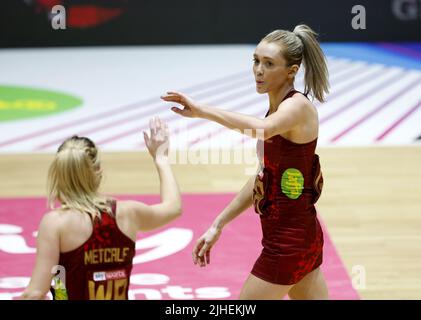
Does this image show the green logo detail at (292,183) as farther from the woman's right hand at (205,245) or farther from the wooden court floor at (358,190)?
the wooden court floor at (358,190)

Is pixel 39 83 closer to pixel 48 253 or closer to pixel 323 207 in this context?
pixel 323 207

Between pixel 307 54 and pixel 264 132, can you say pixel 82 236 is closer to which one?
pixel 264 132

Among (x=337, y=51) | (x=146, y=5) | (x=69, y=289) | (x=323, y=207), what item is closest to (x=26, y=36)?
(x=146, y=5)

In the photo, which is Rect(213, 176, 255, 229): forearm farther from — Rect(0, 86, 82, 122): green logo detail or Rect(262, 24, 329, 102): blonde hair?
Rect(0, 86, 82, 122): green logo detail

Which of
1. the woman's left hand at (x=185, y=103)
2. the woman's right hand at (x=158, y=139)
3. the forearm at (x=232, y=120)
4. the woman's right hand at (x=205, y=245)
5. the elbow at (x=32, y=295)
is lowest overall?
the woman's right hand at (x=205, y=245)

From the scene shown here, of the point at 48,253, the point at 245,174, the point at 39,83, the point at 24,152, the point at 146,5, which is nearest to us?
the point at 48,253

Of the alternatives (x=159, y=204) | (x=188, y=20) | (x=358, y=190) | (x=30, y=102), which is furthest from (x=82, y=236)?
(x=188, y=20)

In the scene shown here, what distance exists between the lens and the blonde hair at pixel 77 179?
3328 millimetres

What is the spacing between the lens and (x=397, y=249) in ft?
21.5

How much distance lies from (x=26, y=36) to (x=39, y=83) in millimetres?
2101

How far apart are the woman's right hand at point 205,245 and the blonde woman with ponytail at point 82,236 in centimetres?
91

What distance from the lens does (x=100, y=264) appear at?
3316mm

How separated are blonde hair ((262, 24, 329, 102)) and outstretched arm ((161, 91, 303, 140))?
22cm

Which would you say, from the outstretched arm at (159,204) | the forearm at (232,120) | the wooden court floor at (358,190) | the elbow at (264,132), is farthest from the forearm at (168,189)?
the wooden court floor at (358,190)
